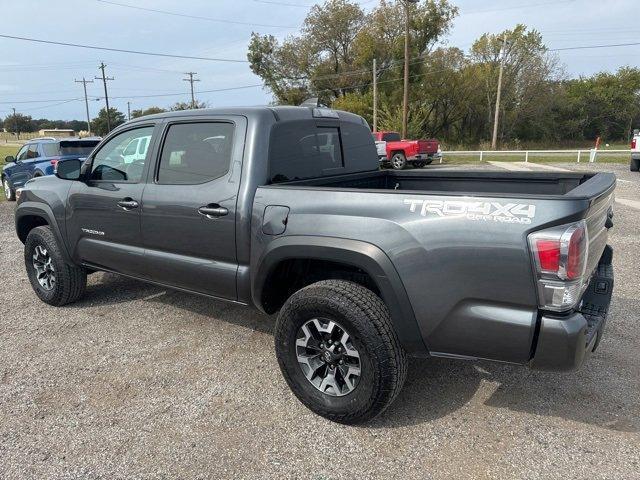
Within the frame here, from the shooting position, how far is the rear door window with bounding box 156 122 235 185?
329 centimetres

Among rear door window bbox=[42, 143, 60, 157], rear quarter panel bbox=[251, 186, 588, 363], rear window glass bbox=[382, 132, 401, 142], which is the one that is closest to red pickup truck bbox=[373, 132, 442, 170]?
rear window glass bbox=[382, 132, 401, 142]

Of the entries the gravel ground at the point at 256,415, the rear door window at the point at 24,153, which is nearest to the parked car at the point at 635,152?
the gravel ground at the point at 256,415

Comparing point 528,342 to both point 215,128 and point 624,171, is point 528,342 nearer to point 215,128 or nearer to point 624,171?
point 215,128

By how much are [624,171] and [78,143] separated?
18.7 metres

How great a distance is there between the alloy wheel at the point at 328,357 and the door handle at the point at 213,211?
0.91m

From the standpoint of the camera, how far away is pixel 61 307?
15.7ft

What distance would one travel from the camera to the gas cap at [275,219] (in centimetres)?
289

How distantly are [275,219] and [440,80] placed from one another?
139ft

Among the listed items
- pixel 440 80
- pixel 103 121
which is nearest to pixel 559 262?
pixel 440 80

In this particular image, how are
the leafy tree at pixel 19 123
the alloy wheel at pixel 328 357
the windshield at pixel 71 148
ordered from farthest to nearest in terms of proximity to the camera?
1. the leafy tree at pixel 19 123
2. the windshield at pixel 71 148
3. the alloy wheel at pixel 328 357

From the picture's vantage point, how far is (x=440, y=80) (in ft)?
137

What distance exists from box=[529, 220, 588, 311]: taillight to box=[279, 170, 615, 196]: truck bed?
3.01ft

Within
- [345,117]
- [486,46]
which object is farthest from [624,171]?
[486,46]

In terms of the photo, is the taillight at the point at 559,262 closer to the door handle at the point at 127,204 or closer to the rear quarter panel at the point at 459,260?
the rear quarter panel at the point at 459,260
